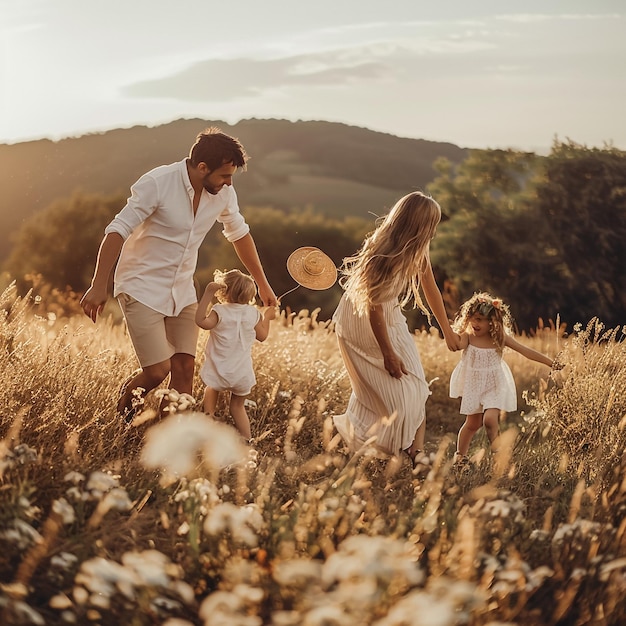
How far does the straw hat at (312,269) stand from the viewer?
19.9 feet

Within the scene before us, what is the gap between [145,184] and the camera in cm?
486

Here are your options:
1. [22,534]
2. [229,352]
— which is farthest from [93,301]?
[22,534]

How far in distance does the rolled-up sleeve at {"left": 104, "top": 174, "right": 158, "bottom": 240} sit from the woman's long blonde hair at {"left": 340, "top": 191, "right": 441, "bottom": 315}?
4.13 ft

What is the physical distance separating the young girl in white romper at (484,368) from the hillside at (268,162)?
3491 centimetres

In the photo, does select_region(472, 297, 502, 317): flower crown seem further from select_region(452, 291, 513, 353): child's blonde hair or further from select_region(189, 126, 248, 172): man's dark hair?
select_region(189, 126, 248, 172): man's dark hair

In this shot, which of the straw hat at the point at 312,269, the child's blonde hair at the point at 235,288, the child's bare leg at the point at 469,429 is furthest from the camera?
the child's bare leg at the point at 469,429

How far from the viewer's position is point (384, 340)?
5.07m

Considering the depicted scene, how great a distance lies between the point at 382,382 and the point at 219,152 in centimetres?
179

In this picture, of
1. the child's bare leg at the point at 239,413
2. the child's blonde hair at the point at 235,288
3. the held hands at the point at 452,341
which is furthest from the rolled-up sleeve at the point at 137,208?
the held hands at the point at 452,341

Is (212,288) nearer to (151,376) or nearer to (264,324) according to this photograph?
(264,324)

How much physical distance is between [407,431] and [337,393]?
6.12 ft

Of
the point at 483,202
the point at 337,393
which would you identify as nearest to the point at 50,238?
the point at 483,202

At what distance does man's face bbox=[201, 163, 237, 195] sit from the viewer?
494cm

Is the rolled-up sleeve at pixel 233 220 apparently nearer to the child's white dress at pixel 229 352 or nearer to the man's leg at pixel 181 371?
the child's white dress at pixel 229 352
